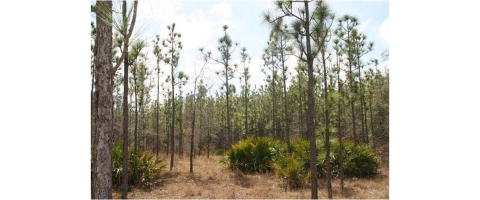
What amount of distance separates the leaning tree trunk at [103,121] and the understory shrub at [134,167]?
18.6 ft

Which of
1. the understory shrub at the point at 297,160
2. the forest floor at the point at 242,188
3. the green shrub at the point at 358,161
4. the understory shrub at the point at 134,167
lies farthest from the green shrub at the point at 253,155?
the understory shrub at the point at 134,167

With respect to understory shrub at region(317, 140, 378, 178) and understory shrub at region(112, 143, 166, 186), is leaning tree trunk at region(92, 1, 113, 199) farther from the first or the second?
understory shrub at region(317, 140, 378, 178)

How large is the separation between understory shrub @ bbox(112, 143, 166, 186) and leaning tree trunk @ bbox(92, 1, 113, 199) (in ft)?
18.6

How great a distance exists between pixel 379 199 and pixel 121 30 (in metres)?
6.80

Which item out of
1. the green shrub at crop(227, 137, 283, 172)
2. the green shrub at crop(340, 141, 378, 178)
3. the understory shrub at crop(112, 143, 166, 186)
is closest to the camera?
the understory shrub at crop(112, 143, 166, 186)

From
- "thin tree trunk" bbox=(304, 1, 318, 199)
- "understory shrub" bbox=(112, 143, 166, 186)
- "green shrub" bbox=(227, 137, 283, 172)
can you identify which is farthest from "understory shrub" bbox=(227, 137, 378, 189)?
"understory shrub" bbox=(112, 143, 166, 186)

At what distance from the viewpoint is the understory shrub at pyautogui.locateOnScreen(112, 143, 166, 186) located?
771 centimetres

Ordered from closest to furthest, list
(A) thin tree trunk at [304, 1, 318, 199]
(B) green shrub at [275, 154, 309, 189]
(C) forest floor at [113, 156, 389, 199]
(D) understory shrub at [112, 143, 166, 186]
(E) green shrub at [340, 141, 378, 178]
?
(A) thin tree trunk at [304, 1, 318, 199] < (C) forest floor at [113, 156, 389, 199] < (D) understory shrub at [112, 143, 166, 186] < (B) green shrub at [275, 154, 309, 189] < (E) green shrub at [340, 141, 378, 178]

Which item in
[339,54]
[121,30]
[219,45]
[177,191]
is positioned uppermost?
[219,45]

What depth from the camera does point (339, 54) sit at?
31.1ft

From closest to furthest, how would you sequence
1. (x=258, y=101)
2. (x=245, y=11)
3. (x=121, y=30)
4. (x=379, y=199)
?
(x=121, y=30), (x=245, y=11), (x=379, y=199), (x=258, y=101)

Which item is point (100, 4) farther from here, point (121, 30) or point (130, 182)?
point (130, 182)
